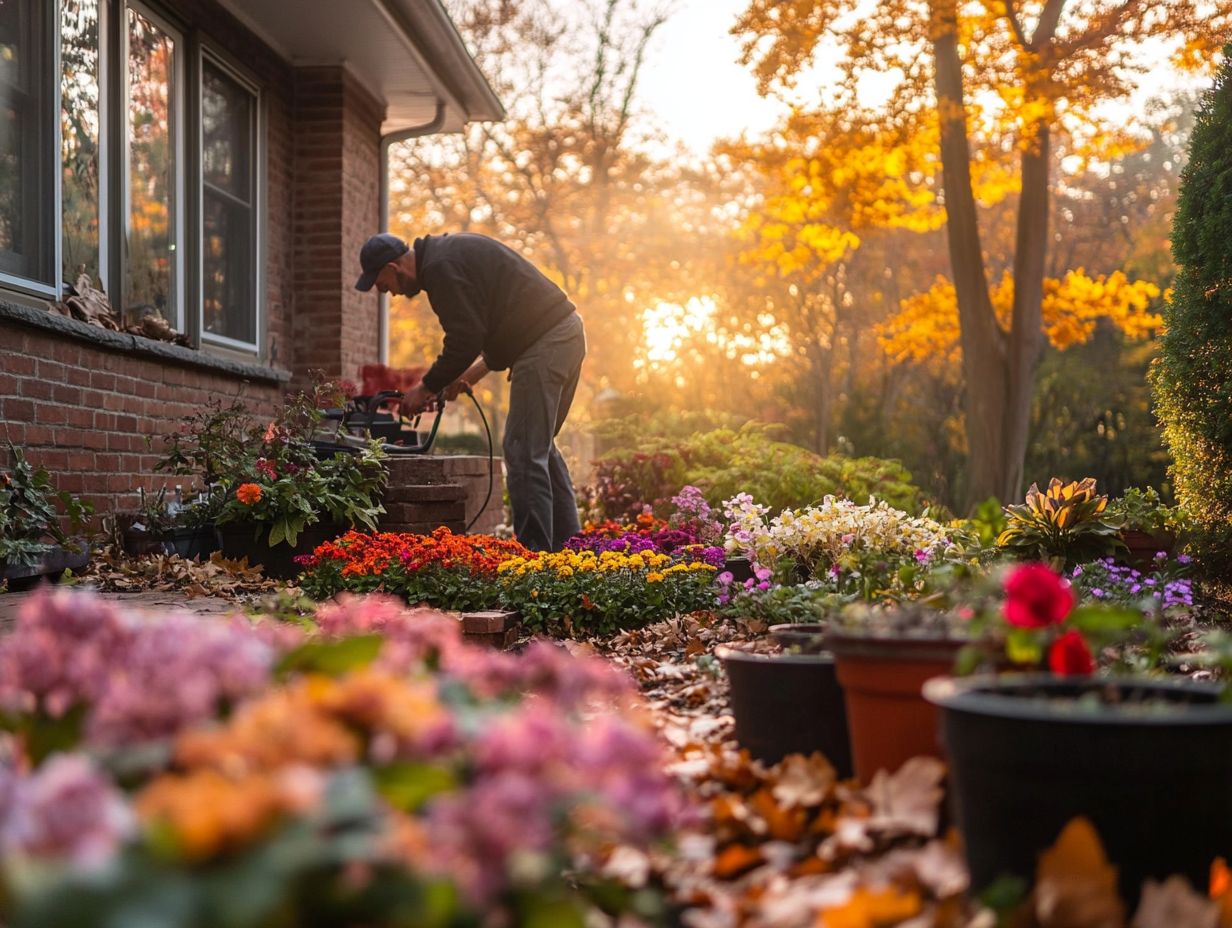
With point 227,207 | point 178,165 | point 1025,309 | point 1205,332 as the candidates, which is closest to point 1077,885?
point 1205,332

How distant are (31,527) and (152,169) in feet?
9.09

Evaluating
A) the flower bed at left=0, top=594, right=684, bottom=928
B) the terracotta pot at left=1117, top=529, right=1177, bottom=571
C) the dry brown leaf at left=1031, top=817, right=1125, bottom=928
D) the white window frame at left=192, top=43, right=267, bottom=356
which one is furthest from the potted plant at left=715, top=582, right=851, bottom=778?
the white window frame at left=192, top=43, right=267, bottom=356

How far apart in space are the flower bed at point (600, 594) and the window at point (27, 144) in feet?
8.47

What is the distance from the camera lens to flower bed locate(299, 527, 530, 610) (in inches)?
205

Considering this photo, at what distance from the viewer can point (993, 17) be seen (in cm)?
1021

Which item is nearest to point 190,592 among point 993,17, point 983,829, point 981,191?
point 983,829

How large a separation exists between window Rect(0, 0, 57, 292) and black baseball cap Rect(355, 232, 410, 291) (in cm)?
145

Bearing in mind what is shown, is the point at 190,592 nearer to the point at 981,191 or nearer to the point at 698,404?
the point at 981,191

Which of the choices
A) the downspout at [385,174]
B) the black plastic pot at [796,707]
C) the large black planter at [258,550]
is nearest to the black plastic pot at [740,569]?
the large black planter at [258,550]

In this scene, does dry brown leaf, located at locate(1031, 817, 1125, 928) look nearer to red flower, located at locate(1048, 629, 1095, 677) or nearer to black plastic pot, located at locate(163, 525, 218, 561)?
red flower, located at locate(1048, 629, 1095, 677)

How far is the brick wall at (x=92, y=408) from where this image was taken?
17.3 feet

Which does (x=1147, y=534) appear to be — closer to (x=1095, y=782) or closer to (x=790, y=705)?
(x=790, y=705)

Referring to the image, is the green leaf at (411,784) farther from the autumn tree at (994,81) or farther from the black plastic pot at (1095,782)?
the autumn tree at (994,81)

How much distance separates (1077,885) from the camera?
1565 mm
